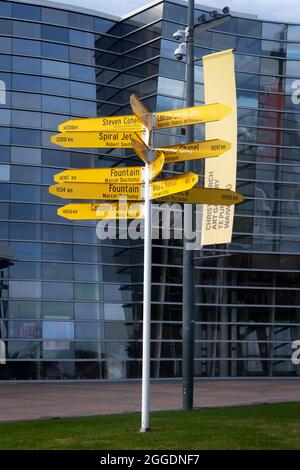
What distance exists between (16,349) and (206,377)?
26.2 feet

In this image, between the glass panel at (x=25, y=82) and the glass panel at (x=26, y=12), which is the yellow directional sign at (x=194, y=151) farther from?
the glass panel at (x=26, y=12)

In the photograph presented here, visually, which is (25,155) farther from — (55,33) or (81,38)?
(81,38)

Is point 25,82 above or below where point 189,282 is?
above

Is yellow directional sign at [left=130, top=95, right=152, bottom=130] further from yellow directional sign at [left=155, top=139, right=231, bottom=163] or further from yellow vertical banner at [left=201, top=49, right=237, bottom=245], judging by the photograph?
yellow vertical banner at [left=201, top=49, right=237, bottom=245]

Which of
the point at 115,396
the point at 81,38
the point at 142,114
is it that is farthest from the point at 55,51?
the point at 142,114

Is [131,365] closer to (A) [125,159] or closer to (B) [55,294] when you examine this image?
(B) [55,294]

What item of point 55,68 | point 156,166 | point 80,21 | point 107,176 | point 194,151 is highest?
point 80,21

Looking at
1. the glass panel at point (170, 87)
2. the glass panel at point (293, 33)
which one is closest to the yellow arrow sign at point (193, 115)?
the glass panel at point (170, 87)

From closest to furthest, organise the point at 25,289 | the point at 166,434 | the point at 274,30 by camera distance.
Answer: the point at 166,434
the point at 25,289
the point at 274,30

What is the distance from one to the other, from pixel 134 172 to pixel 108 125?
0.95 m

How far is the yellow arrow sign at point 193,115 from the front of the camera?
10.7m

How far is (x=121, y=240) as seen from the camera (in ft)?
99.7

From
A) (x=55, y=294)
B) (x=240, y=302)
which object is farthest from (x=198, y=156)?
(x=240, y=302)

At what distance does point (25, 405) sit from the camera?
1892cm
